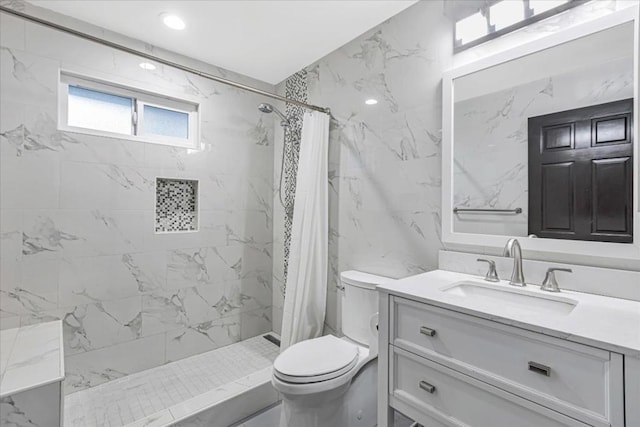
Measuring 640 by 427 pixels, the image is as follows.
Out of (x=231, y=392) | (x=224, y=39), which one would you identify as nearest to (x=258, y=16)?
(x=224, y=39)

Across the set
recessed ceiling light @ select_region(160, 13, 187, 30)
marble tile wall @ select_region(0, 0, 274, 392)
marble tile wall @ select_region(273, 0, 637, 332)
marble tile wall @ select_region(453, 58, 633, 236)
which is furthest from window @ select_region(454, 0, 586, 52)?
marble tile wall @ select_region(0, 0, 274, 392)

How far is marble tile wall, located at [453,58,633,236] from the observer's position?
4.03 ft

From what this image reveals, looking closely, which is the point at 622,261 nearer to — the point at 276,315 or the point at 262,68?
the point at 276,315

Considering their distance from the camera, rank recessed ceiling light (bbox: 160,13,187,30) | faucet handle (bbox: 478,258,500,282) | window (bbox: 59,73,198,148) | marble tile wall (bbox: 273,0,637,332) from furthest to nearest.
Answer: window (bbox: 59,73,198,148), recessed ceiling light (bbox: 160,13,187,30), marble tile wall (bbox: 273,0,637,332), faucet handle (bbox: 478,258,500,282)

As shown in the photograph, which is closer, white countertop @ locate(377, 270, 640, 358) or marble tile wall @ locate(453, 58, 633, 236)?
white countertop @ locate(377, 270, 640, 358)

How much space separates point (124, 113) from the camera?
2.29 m

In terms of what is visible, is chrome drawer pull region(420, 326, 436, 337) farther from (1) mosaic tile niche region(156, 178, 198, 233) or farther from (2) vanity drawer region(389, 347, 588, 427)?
(1) mosaic tile niche region(156, 178, 198, 233)

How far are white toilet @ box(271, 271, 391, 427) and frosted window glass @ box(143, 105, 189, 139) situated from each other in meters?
1.76

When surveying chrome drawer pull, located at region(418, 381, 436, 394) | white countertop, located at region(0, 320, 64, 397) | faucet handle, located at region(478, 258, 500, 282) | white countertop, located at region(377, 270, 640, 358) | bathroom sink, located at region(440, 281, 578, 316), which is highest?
faucet handle, located at region(478, 258, 500, 282)

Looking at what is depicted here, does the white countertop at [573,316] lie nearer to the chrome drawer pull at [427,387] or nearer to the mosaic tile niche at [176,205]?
the chrome drawer pull at [427,387]

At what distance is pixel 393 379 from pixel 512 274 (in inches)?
27.6

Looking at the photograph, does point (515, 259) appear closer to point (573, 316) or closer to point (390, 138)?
point (573, 316)

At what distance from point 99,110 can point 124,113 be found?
151 mm

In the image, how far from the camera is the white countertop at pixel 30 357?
1216 millimetres
